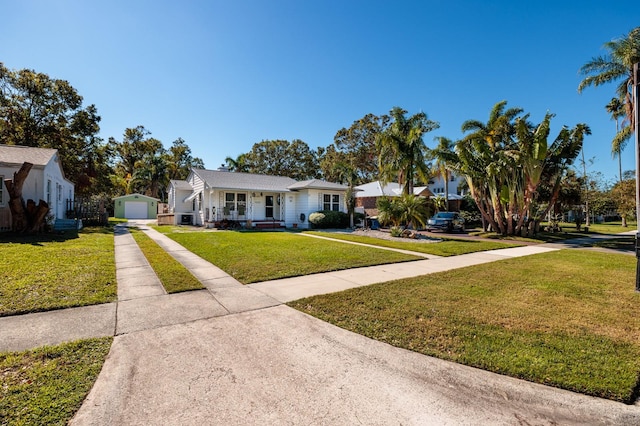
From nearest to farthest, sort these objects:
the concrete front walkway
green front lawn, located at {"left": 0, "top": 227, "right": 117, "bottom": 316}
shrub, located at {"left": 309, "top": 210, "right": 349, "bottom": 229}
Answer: the concrete front walkway, green front lawn, located at {"left": 0, "top": 227, "right": 117, "bottom": 316}, shrub, located at {"left": 309, "top": 210, "right": 349, "bottom": 229}

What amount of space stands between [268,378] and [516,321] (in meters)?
3.82

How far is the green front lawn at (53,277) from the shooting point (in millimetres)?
4754

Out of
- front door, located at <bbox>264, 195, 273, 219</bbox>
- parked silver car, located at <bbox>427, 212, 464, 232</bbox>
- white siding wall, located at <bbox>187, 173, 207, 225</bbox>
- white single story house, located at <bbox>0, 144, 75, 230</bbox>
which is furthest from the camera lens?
front door, located at <bbox>264, 195, 273, 219</bbox>

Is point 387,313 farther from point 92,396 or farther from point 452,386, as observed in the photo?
point 92,396

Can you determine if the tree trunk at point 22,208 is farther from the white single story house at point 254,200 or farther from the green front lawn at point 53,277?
the white single story house at point 254,200

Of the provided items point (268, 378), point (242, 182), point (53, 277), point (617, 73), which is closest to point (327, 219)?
point (242, 182)

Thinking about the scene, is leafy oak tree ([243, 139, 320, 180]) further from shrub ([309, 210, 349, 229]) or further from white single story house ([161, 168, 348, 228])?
shrub ([309, 210, 349, 229])

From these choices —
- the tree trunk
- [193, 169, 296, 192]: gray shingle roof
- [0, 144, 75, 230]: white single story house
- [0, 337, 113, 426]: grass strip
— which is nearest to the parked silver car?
[193, 169, 296, 192]: gray shingle roof

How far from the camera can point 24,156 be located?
15.4 meters

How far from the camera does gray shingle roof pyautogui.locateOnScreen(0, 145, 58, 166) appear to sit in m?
14.4

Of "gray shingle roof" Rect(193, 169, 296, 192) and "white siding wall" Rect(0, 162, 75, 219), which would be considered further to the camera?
"gray shingle roof" Rect(193, 169, 296, 192)

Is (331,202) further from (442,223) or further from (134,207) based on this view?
(134,207)

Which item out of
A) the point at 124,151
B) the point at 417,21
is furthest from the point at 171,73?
the point at 124,151

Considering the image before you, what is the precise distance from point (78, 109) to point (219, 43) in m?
23.4
